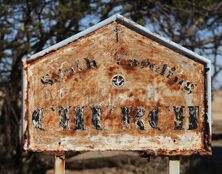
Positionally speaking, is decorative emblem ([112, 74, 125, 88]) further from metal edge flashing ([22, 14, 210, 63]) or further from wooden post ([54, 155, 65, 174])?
wooden post ([54, 155, 65, 174])

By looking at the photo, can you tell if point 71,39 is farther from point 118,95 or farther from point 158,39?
point 158,39

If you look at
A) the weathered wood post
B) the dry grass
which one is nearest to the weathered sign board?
the weathered wood post

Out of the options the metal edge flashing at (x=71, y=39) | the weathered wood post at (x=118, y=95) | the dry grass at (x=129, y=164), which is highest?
the metal edge flashing at (x=71, y=39)

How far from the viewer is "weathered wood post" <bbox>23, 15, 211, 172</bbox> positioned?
619cm

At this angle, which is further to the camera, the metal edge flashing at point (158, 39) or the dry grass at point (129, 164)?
the dry grass at point (129, 164)

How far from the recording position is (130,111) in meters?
6.22

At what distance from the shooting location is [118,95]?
20.5 feet

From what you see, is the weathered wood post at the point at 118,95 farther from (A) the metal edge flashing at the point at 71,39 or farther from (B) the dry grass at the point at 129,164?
(B) the dry grass at the point at 129,164

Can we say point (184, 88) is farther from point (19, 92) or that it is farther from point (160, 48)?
point (19, 92)

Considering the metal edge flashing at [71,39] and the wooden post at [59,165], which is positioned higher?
the metal edge flashing at [71,39]

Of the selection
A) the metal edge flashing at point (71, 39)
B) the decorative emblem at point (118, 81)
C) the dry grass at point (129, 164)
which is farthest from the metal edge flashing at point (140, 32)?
the dry grass at point (129, 164)

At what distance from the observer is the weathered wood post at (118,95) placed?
6.19m

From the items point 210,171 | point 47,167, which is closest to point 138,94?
point 210,171

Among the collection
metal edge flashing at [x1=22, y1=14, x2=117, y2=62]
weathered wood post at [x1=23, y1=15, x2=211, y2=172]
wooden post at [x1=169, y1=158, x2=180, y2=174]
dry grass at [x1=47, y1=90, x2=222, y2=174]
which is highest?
metal edge flashing at [x1=22, y1=14, x2=117, y2=62]
